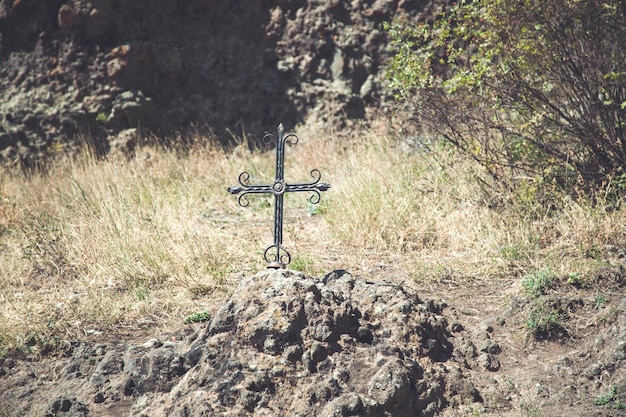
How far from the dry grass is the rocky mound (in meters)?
0.84

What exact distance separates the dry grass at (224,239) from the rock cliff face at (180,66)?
2.29 m

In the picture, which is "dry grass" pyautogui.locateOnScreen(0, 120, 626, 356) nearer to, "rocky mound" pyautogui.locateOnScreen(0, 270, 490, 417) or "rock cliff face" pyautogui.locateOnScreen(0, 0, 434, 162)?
"rocky mound" pyautogui.locateOnScreen(0, 270, 490, 417)

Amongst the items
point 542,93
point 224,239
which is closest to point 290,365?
point 224,239

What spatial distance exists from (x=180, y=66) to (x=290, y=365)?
7.53 metres

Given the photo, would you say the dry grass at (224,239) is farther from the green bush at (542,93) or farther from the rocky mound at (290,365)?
the rocky mound at (290,365)

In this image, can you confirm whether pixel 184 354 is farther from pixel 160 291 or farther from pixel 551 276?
pixel 551 276

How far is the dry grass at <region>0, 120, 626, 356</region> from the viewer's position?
5.39 meters

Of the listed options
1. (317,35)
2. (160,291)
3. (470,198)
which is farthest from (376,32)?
(160,291)

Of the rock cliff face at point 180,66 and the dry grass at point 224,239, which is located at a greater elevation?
the rock cliff face at point 180,66

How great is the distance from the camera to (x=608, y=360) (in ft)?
13.2

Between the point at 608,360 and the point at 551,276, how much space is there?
1.07m

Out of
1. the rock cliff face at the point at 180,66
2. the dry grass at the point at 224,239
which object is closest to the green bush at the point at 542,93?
the dry grass at the point at 224,239

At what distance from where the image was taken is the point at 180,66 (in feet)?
34.6

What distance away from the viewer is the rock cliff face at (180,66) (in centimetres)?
1018
